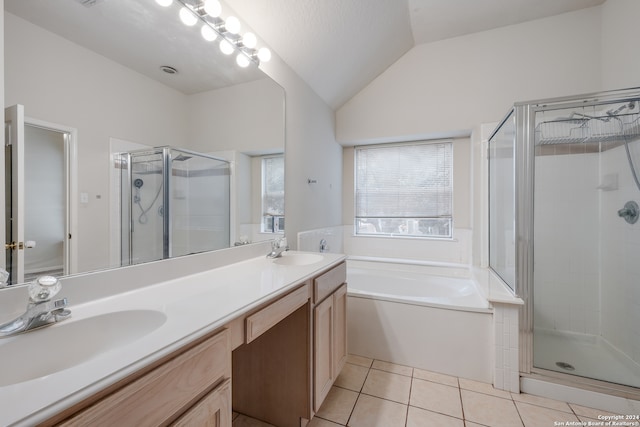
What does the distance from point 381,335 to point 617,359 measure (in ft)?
4.97

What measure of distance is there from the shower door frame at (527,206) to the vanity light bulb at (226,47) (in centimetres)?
187

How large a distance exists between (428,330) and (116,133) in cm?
214

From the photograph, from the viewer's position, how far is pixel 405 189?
10.3 ft

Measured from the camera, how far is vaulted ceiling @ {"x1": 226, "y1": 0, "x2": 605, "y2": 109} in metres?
1.74

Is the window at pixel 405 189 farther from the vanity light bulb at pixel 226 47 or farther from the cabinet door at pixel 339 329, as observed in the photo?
the vanity light bulb at pixel 226 47

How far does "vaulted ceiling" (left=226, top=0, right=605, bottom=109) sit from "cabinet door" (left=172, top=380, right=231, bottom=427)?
74.6 inches

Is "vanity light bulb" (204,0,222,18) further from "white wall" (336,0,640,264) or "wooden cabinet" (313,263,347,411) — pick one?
"white wall" (336,0,640,264)

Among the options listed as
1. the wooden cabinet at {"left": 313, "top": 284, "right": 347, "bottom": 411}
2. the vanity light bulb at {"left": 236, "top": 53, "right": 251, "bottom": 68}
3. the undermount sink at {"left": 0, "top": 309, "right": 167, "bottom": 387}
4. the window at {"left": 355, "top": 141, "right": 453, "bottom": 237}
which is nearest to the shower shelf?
the window at {"left": 355, "top": 141, "right": 453, "bottom": 237}

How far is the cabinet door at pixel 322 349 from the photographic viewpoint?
1.36 meters

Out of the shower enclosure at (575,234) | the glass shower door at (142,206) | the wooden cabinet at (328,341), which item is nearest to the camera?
the glass shower door at (142,206)

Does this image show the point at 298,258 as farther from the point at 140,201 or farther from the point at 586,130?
the point at 586,130

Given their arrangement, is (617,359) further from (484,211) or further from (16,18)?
(16,18)

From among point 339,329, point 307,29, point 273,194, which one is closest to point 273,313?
point 339,329

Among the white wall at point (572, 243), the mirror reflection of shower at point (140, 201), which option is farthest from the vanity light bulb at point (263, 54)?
the white wall at point (572, 243)
